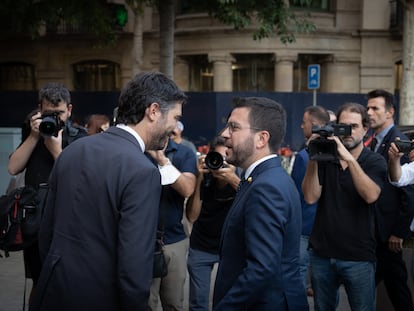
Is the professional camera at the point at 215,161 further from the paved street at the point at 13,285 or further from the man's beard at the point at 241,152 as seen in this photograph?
the paved street at the point at 13,285

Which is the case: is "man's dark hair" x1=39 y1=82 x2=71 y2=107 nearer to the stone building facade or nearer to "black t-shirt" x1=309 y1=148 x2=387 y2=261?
"black t-shirt" x1=309 y1=148 x2=387 y2=261

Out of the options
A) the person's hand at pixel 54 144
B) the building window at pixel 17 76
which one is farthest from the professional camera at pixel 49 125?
the building window at pixel 17 76

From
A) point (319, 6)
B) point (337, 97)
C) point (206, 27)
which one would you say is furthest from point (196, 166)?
point (319, 6)

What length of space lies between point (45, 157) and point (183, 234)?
1.29 metres

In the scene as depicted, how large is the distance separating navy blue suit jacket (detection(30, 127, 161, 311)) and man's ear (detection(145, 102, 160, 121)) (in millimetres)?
225

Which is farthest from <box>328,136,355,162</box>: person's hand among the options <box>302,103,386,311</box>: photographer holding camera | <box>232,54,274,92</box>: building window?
<box>232,54,274,92</box>: building window

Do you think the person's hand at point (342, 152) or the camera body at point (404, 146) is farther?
the camera body at point (404, 146)

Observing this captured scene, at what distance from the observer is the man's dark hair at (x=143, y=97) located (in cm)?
301

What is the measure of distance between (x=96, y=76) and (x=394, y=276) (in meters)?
22.5

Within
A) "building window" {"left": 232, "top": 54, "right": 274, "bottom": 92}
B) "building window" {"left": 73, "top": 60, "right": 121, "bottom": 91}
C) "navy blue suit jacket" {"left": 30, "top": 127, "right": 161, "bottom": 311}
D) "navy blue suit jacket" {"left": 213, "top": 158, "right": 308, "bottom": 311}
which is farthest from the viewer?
"building window" {"left": 73, "top": 60, "right": 121, "bottom": 91}

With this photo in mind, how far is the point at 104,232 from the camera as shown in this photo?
281 cm

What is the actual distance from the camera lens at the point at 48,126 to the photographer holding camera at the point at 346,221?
1912mm

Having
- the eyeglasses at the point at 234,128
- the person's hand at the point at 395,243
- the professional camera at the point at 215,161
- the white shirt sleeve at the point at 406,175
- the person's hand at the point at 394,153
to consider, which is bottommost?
the person's hand at the point at 395,243

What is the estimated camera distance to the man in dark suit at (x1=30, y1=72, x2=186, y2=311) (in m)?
2.77
